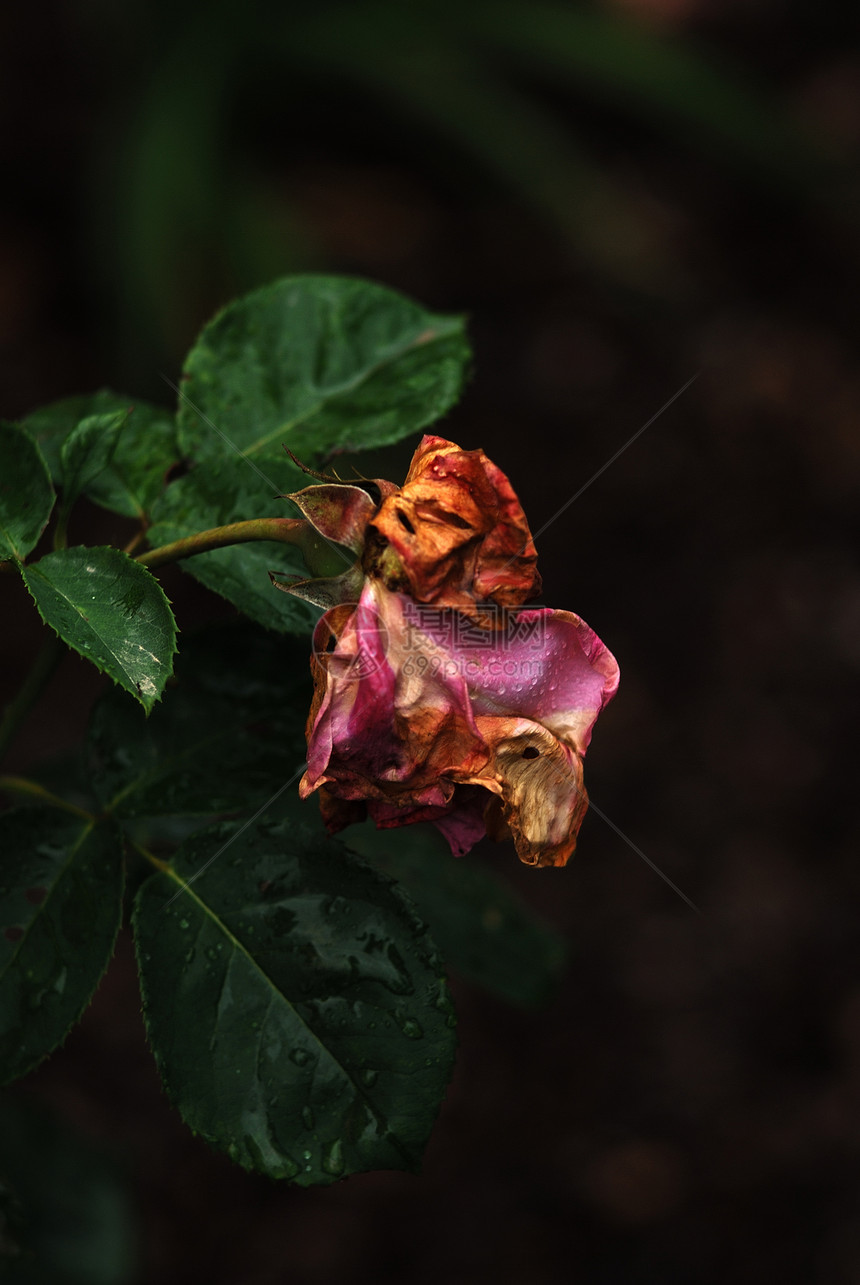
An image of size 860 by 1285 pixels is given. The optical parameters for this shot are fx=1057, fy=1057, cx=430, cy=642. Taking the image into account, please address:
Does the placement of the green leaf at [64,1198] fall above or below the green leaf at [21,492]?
below

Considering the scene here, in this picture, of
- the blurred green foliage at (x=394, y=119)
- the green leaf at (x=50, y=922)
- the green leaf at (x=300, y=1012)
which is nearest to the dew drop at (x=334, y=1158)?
the green leaf at (x=300, y=1012)

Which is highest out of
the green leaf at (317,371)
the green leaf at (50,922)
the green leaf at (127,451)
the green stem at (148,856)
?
the green leaf at (317,371)

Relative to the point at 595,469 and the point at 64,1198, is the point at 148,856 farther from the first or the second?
the point at 595,469

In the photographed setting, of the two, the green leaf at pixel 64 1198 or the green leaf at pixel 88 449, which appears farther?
the green leaf at pixel 64 1198

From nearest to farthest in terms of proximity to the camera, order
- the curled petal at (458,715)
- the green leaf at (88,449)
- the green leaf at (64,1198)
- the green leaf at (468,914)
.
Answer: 1. the curled petal at (458,715)
2. the green leaf at (88,449)
3. the green leaf at (468,914)
4. the green leaf at (64,1198)

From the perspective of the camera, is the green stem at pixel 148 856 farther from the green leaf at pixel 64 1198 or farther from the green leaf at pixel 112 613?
the green leaf at pixel 64 1198

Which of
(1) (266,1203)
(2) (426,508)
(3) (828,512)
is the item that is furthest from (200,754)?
(3) (828,512)
